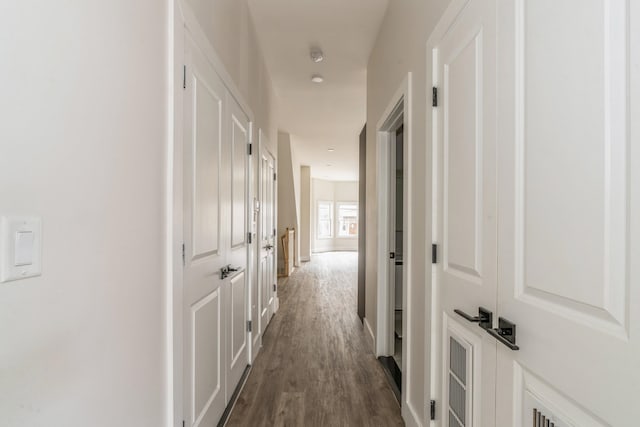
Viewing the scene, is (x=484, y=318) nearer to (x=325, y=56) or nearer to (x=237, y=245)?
(x=237, y=245)

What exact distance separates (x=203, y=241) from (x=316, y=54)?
2.44 meters

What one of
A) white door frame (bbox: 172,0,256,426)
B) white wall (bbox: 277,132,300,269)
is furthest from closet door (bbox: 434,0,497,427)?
white wall (bbox: 277,132,300,269)

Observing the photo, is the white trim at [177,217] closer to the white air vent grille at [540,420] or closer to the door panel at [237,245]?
the door panel at [237,245]

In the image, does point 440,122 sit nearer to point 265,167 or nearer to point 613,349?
point 613,349

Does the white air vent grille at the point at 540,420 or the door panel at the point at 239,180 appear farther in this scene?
the door panel at the point at 239,180

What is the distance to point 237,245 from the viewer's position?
2.42 meters

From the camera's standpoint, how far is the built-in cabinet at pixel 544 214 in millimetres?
645

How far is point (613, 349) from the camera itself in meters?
0.64

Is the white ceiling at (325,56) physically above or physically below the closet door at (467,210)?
above

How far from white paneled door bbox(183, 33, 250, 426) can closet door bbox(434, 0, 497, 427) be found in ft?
3.91

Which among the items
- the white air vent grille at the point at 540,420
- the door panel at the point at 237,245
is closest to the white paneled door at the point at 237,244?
the door panel at the point at 237,245

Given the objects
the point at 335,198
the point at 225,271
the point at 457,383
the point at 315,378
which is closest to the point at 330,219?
the point at 335,198

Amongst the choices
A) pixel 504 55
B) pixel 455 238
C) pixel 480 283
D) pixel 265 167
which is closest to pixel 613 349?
pixel 480 283

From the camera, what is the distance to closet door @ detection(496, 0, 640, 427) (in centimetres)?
64
